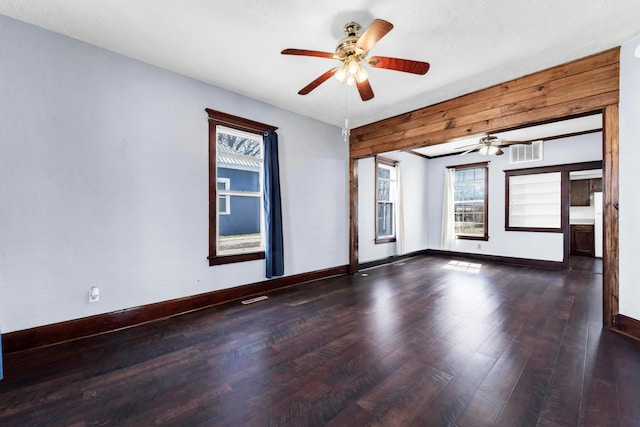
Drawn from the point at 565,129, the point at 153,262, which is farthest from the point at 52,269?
the point at 565,129

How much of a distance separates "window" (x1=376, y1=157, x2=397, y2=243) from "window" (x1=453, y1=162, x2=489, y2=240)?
6.44 ft

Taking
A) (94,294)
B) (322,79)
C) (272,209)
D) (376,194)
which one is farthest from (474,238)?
(94,294)

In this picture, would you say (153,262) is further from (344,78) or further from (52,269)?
(344,78)

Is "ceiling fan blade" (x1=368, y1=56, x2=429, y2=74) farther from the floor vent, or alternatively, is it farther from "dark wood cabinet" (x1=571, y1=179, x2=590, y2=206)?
"dark wood cabinet" (x1=571, y1=179, x2=590, y2=206)

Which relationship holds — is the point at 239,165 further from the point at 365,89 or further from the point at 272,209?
the point at 365,89

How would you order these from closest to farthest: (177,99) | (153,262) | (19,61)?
(19,61), (153,262), (177,99)

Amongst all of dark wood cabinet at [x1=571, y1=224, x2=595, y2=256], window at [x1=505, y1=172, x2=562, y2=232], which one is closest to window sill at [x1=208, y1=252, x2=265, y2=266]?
window at [x1=505, y1=172, x2=562, y2=232]

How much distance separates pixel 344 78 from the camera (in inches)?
93.1

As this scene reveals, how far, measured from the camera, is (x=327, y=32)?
7.89 ft

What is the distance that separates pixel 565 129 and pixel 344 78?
17.8ft

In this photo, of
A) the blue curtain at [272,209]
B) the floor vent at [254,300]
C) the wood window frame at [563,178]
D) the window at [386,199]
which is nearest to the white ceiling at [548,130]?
the wood window frame at [563,178]

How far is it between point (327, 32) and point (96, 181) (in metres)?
2.70

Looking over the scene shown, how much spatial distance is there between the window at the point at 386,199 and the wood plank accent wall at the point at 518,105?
1784mm

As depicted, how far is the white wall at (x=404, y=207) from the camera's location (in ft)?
18.6
